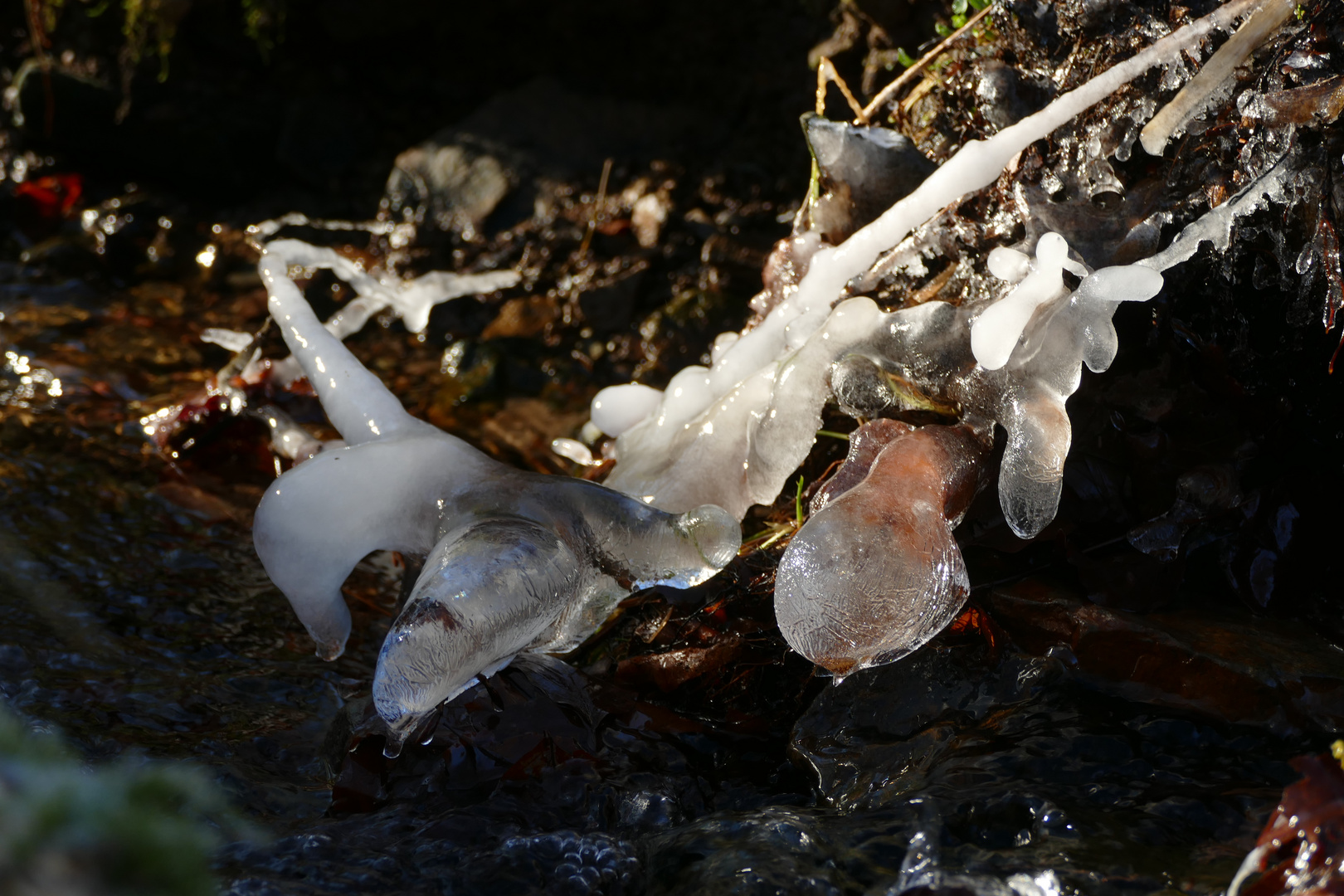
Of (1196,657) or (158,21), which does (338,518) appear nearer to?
(1196,657)

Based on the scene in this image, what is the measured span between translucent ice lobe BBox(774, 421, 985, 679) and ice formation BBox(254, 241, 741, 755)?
0.87 feet

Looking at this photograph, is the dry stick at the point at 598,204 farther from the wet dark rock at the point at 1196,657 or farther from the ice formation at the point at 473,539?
the wet dark rock at the point at 1196,657

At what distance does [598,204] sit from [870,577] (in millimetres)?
3537

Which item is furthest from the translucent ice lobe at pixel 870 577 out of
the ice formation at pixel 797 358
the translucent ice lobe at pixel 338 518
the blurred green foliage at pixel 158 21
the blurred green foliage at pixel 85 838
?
the blurred green foliage at pixel 158 21

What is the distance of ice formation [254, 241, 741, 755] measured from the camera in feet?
5.93

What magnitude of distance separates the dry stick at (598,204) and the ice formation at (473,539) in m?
2.59

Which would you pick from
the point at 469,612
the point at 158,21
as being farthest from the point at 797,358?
the point at 158,21

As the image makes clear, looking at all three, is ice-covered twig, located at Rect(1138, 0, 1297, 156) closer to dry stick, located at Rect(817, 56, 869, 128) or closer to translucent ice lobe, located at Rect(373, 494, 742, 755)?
dry stick, located at Rect(817, 56, 869, 128)

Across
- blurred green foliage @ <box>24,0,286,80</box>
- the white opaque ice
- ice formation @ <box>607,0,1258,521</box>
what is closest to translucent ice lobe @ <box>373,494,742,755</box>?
ice formation @ <box>607,0,1258,521</box>

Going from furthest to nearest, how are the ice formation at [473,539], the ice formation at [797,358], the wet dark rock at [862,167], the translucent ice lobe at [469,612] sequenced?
1. the wet dark rock at [862,167]
2. the ice formation at [797,358]
3. the ice formation at [473,539]
4. the translucent ice lobe at [469,612]

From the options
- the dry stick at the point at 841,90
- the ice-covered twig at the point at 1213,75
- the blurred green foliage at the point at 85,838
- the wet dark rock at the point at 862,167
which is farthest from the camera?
the dry stick at the point at 841,90

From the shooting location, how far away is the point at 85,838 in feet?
3.48

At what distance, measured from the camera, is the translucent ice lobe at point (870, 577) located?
1710mm

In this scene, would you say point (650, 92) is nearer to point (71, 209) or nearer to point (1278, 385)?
point (71, 209)
